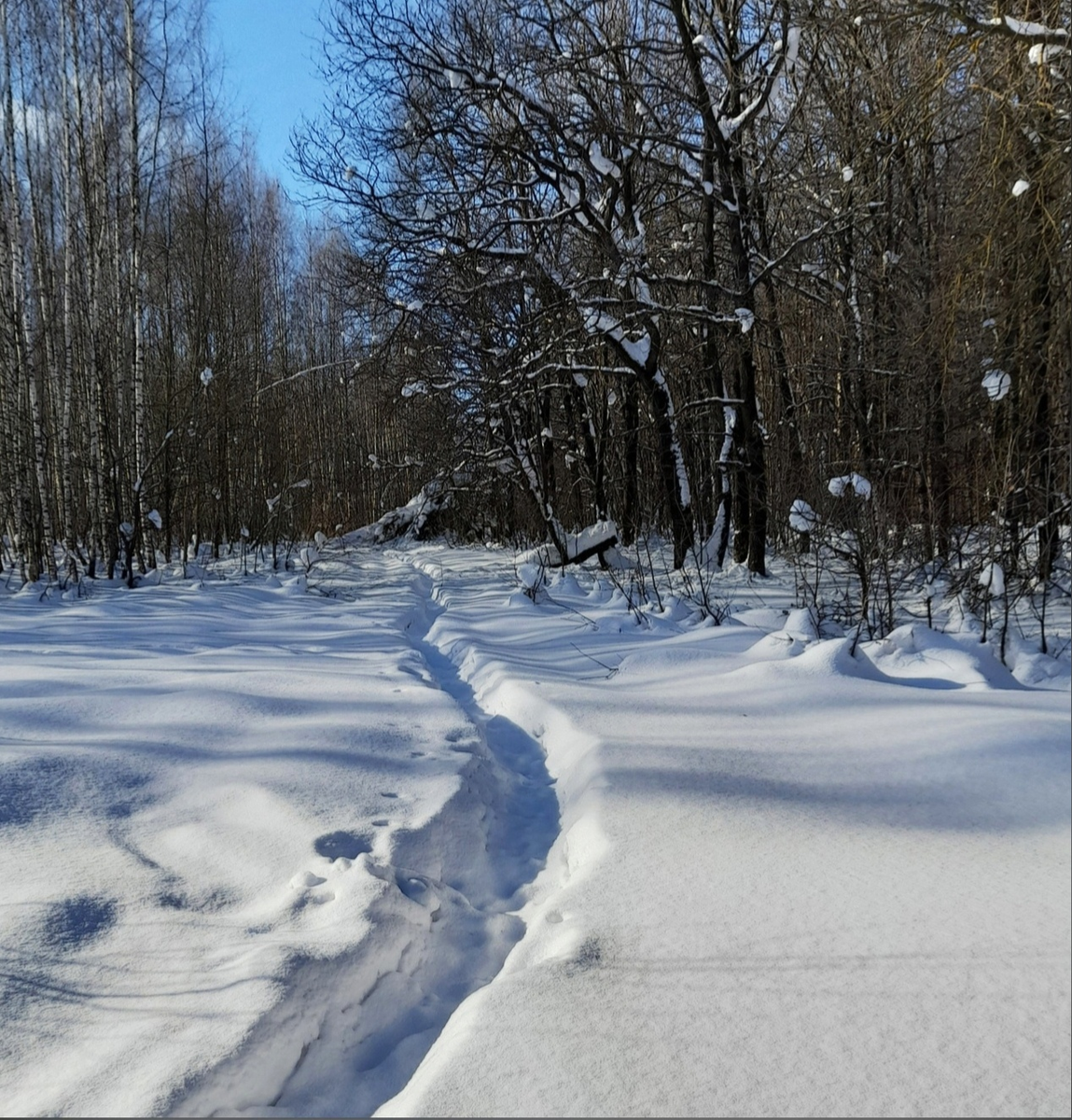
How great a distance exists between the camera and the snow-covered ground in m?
1.26

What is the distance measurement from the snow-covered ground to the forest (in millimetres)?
2278

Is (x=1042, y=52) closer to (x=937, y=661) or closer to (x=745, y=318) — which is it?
(x=937, y=661)

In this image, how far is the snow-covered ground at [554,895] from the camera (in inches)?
49.4

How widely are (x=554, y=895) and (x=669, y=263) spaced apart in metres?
10.4

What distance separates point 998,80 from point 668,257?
6523 mm

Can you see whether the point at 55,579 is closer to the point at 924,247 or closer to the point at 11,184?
the point at 11,184

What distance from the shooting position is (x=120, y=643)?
5.24 m

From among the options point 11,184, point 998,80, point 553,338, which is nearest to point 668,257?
point 553,338

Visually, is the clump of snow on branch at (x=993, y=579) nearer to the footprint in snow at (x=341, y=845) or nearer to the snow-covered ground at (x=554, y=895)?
the snow-covered ground at (x=554, y=895)

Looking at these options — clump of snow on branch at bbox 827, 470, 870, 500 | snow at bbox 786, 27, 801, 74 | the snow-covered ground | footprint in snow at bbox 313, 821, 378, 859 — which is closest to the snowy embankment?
the snow-covered ground

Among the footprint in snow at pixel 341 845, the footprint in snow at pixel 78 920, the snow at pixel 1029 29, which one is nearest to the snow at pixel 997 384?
the snow at pixel 1029 29

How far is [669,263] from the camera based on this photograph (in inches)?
437

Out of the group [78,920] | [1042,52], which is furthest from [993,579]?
[78,920]

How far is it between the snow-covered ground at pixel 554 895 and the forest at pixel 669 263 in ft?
7.47
